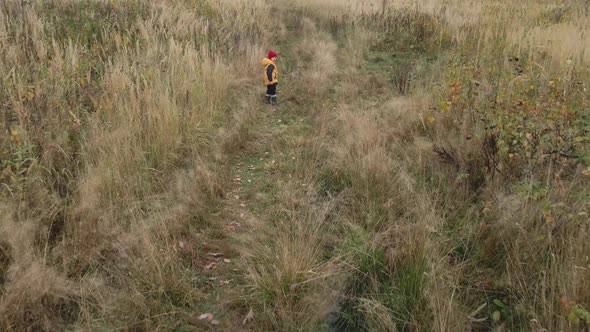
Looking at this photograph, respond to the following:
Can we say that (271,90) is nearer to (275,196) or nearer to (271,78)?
(271,78)

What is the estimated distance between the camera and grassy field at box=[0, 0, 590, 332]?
2.37 metres

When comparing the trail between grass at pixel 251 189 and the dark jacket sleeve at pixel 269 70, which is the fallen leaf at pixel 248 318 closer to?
the trail between grass at pixel 251 189

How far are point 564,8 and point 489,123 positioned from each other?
31.8 feet

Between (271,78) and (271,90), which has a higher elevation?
(271,78)


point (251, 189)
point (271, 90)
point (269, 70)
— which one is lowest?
point (251, 189)

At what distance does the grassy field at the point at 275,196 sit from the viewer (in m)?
2.37

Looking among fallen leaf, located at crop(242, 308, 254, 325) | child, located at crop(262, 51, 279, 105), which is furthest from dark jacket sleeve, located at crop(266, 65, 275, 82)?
fallen leaf, located at crop(242, 308, 254, 325)

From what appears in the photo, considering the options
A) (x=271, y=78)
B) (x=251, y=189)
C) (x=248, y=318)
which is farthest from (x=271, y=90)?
(x=248, y=318)

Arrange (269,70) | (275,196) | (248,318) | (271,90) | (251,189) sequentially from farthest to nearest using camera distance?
(271,90) → (269,70) → (251,189) → (275,196) → (248,318)

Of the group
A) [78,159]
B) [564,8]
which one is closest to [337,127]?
[78,159]

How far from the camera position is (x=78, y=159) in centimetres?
357

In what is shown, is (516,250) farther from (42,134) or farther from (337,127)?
(42,134)

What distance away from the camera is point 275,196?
3.87 m

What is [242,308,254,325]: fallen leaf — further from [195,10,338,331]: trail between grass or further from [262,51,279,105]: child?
[262,51,279,105]: child
